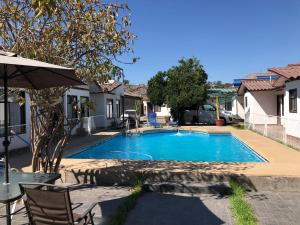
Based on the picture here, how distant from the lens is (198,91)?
28250mm

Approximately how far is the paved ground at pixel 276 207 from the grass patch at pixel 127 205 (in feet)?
7.60

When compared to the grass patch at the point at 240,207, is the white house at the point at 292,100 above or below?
above

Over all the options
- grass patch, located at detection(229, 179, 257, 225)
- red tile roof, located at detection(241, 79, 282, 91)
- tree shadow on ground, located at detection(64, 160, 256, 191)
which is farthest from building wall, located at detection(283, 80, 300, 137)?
grass patch, located at detection(229, 179, 257, 225)

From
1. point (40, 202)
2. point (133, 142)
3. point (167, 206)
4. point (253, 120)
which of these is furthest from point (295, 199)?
point (253, 120)

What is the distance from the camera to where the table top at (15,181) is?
165 inches

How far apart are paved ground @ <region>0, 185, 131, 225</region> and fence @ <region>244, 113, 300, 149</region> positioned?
8547mm

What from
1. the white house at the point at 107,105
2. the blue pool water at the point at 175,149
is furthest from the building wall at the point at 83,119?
the blue pool water at the point at 175,149

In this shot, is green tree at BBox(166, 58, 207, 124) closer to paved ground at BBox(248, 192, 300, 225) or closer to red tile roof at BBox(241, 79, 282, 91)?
red tile roof at BBox(241, 79, 282, 91)

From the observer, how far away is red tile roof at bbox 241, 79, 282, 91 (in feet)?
79.5

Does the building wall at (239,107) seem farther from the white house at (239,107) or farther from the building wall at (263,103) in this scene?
the building wall at (263,103)

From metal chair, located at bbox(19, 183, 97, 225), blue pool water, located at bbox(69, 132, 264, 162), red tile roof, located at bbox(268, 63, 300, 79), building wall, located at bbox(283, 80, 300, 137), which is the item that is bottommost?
blue pool water, located at bbox(69, 132, 264, 162)

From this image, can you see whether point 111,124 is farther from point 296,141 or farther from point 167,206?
point 167,206

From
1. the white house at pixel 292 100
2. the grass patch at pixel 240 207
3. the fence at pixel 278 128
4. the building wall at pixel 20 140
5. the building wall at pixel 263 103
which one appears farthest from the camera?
the building wall at pixel 263 103

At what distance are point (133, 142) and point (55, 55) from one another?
1366 centimetres
